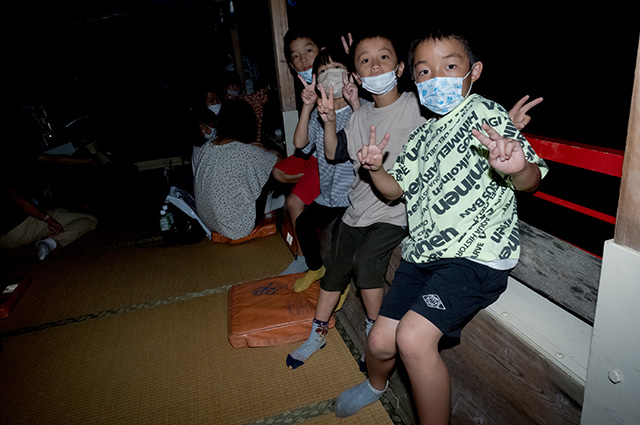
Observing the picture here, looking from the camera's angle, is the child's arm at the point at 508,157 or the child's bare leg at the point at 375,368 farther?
the child's bare leg at the point at 375,368

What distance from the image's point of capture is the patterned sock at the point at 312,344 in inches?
76.8

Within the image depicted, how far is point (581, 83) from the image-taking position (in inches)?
168

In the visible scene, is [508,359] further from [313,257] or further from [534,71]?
[534,71]

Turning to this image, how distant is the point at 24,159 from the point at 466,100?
4451 millimetres

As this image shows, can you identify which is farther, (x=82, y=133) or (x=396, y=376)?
(x=82, y=133)

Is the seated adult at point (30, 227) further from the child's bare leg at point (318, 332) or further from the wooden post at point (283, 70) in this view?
the child's bare leg at point (318, 332)

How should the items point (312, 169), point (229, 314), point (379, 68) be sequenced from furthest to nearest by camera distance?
point (312, 169)
point (229, 314)
point (379, 68)

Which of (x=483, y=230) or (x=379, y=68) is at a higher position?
(x=379, y=68)

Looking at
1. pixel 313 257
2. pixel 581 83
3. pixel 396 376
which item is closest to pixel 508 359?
pixel 396 376

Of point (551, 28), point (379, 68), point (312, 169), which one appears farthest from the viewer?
point (551, 28)

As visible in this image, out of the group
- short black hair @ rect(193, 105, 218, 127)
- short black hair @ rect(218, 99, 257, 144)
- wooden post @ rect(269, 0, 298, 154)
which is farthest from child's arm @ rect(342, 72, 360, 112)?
short black hair @ rect(193, 105, 218, 127)

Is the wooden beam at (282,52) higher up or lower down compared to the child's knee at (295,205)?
higher up

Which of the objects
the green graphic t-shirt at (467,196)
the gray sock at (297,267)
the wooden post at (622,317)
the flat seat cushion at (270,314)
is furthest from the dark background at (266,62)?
the gray sock at (297,267)

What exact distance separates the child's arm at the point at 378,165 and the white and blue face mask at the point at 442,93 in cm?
19
